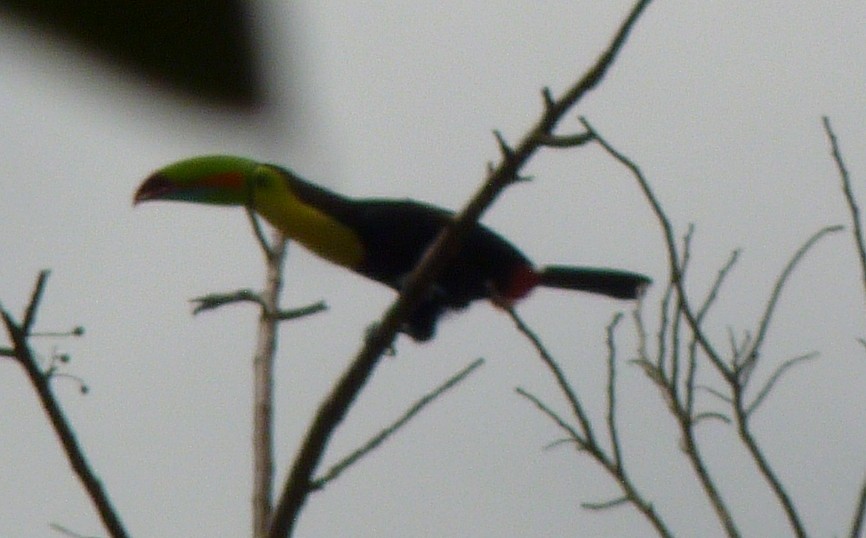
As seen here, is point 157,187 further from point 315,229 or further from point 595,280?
point 595,280

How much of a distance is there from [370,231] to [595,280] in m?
1.23

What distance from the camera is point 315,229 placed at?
5.73 m

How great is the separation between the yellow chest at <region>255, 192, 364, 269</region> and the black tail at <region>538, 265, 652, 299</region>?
3.37 ft

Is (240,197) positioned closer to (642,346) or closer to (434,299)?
(434,299)

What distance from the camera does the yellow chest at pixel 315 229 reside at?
570 centimetres

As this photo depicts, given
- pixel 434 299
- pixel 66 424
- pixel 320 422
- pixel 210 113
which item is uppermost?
pixel 434 299

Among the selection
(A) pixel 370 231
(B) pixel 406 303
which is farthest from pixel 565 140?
(A) pixel 370 231

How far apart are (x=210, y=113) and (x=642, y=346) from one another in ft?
10.4

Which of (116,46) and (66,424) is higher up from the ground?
(66,424)

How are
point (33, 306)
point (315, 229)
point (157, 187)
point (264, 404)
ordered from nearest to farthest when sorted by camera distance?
point (33, 306)
point (264, 404)
point (157, 187)
point (315, 229)

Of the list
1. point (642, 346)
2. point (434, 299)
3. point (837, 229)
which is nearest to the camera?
point (837, 229)

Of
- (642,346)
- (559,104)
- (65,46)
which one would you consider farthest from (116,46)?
(642,346)

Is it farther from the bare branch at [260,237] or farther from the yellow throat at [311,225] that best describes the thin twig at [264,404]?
the yellow throat at [311,225]

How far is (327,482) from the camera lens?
10.2ft
